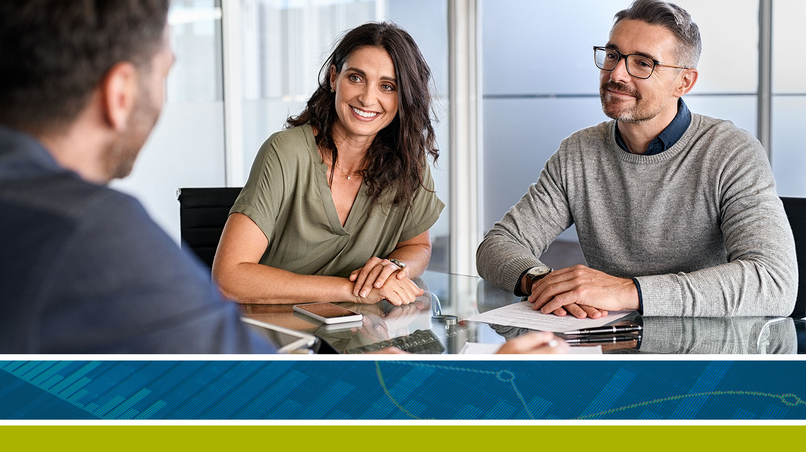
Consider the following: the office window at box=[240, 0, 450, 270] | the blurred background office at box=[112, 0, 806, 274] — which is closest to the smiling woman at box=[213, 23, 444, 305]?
the blurred background office at box=[112, 0, 806, 274]

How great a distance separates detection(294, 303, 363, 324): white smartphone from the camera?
1.54 metres

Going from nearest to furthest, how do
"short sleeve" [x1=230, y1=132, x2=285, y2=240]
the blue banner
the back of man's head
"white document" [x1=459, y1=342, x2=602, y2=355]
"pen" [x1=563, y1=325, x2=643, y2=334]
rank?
the back of man's head → the blue banner → "white document" [x1=459, y1=342, x2=602, y2=355] → "pen" [x1=563, y1=325, x2=643, y2=334] → "short sleeve" [x1=230, y1=132, x2=285, y2=240]

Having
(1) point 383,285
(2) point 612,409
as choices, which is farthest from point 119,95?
(1) point 383,285

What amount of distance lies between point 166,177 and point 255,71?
2.40 feet

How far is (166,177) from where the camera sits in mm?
3424

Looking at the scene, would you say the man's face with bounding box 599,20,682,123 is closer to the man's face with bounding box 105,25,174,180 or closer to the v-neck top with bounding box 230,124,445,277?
the v-neck top with bounding box 230,124,445,277

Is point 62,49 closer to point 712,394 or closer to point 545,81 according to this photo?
point 712,394

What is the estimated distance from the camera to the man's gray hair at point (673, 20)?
1.99 meters

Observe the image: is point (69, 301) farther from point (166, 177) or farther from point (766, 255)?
point (166, 177)

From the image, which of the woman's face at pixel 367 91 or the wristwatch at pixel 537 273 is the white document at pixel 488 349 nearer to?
the wristwatch at pixel 537 273

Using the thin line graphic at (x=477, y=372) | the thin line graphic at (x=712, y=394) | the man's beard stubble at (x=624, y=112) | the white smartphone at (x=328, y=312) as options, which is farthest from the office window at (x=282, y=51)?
the thin line graphic at (x=712, y=394)

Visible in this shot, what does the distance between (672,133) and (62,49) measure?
1.68m

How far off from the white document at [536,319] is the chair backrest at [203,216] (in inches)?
48.7

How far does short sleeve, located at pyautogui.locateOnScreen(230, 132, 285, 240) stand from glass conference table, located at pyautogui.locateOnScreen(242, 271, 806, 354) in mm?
291
